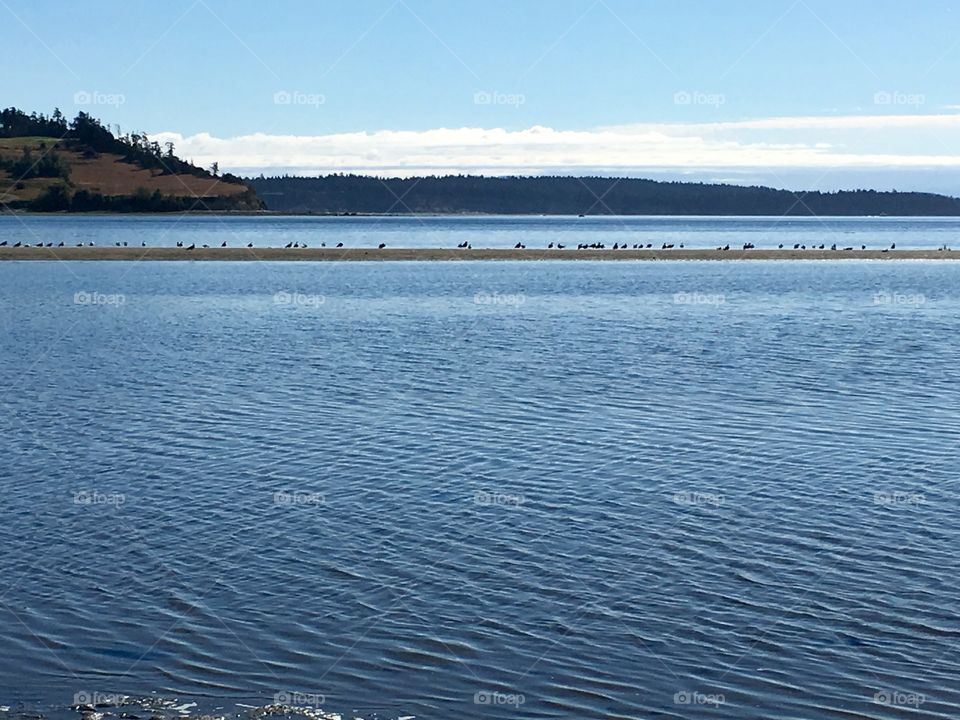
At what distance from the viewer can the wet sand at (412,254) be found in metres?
114

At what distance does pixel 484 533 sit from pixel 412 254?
3976 inches

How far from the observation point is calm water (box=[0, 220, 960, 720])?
525 inches

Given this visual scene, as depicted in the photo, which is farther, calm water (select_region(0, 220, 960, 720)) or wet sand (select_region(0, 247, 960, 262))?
wet sand (select_region(0, 247, 960, 262))

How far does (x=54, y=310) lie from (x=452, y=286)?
29413 millimetres

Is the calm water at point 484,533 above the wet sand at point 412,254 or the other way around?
the other way around

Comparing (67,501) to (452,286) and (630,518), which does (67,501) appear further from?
(452,286)

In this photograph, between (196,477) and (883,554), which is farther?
(196,477)

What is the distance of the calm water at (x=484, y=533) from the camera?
43.7ft

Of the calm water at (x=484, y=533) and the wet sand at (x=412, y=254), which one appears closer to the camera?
the calm water at (x=484, y=533)

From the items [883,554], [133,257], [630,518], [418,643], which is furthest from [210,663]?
[133,257]

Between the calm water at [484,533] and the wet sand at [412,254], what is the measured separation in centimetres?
7299

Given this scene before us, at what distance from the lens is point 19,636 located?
47.8 ft

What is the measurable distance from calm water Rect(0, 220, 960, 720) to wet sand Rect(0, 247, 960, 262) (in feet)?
239

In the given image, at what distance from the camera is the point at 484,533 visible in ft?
62.2
